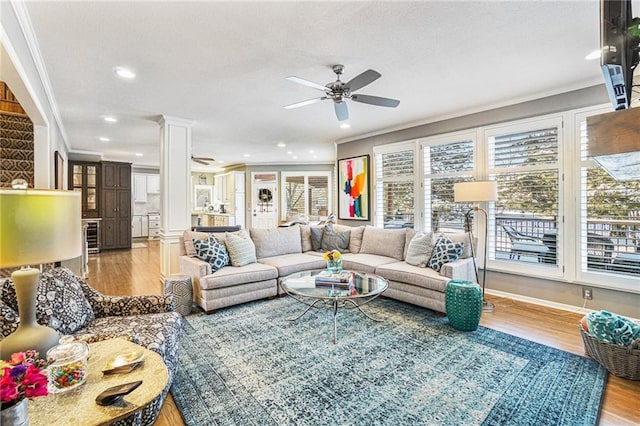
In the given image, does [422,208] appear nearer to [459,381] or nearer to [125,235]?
[459,381]

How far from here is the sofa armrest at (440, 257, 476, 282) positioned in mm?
3428

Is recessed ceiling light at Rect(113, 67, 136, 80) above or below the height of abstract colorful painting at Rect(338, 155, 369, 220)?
above

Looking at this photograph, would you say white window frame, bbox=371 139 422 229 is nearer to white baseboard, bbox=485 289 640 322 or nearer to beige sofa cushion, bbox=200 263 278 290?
white baseboard, bbox=485 289 640 322

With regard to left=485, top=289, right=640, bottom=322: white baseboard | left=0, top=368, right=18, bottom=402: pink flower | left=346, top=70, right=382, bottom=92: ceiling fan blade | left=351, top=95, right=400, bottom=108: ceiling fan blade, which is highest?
left=346, top=70, right=382, bottom=92: ceiling fan blade

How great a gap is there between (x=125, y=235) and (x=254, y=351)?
25.0 feet

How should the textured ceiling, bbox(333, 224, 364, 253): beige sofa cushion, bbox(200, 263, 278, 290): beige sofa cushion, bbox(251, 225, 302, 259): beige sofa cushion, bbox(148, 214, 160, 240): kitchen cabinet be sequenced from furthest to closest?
bbox(148, 214, 160, 240): kitchen cabinet → bbox(333, 224, 364, 253): beige sofa cushion → bbox(251, 225, 302, 259): beige sofa cushion → bbox(200, 263, 278, 290): beige sofa cushion → the textured ceiling

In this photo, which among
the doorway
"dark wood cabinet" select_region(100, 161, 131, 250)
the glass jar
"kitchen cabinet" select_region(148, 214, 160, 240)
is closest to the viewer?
the glass jar

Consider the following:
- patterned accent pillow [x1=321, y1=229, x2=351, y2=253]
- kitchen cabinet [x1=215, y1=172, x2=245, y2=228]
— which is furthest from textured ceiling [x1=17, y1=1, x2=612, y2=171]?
kitchen cabinet [x1=215, y1=172, x2=245, y2=228]

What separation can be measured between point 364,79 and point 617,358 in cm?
285

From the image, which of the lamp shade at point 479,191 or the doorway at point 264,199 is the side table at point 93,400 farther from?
the doorway at point 264,199

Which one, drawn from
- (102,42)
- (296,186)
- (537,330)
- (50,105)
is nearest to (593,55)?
(537,330)

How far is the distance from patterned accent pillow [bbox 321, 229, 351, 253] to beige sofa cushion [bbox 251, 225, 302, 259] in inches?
16.5

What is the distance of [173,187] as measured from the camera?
4777 mm

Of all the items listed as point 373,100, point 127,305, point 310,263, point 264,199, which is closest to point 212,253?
point 310,263
